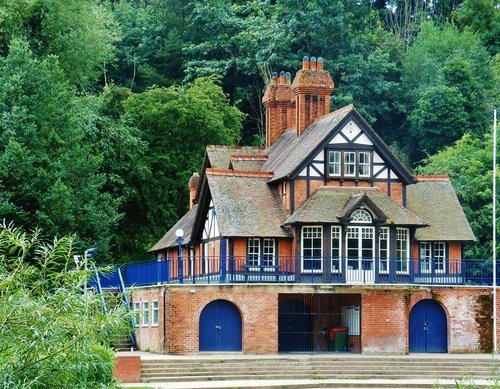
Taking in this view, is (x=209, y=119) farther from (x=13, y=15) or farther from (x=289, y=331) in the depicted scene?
(x=289, y=331)

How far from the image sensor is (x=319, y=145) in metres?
47.4

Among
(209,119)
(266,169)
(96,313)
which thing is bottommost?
(96,313)

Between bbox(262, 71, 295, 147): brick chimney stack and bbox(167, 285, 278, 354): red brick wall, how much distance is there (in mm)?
12846

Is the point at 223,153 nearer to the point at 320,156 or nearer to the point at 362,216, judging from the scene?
the point at 320,156

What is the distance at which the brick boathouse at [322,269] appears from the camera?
147 ft

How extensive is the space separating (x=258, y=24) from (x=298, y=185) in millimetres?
33171

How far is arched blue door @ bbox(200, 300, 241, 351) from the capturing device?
1773 inches

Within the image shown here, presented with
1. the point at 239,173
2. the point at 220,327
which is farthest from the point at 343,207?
the point at 220,327

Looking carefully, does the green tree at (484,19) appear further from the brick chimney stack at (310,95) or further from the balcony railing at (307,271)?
the balcony railing at (307,271)

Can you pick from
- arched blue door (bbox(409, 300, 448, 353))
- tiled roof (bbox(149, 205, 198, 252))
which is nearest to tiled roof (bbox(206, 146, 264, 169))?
tiled roof (bbox(149, 205, 198, 252))

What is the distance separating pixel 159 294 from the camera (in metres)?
45.3

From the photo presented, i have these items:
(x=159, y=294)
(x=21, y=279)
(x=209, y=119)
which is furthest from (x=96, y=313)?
(x=209, y=119)

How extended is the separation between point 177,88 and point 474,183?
1873cm

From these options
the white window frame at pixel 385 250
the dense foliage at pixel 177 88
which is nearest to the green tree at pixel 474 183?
the dense foliage at pixel 177 88
